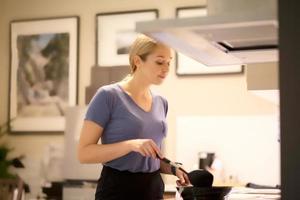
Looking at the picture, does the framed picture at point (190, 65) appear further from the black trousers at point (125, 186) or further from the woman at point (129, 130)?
the black trousers at point (125, 186)

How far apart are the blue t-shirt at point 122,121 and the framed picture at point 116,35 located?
218cm

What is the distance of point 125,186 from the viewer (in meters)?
1.73

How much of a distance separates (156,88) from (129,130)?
2.09 m

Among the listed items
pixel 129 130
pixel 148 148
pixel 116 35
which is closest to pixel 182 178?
pixel 148 148

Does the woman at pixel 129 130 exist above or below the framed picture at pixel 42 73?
below

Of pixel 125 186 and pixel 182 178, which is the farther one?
pixel 125 186

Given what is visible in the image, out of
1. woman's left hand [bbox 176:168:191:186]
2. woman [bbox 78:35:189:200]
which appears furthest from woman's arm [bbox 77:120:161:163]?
woman's left hand [bbox 176:168:191:186]

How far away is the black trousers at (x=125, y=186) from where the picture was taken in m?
1.73

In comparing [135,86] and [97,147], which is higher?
[135,86]

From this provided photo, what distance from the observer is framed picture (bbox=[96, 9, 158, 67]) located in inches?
156

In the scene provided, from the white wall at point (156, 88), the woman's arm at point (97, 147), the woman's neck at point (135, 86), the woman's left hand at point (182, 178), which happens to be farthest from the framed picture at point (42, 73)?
the woman's left hand at point (182, 178)

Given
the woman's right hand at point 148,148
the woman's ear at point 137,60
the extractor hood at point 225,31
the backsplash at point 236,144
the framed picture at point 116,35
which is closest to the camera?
the extractor hood at point 225,31

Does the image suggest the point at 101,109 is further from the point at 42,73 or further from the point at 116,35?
the point at 42,73

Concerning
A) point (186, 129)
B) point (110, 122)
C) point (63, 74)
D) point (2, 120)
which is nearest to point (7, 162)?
point (2, 120)
